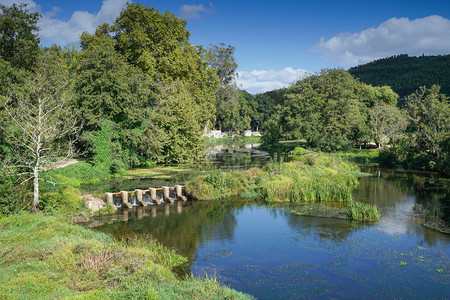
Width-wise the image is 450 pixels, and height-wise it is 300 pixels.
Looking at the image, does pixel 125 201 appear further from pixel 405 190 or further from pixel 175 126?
pixel 405 190

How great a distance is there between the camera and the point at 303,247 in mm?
17188

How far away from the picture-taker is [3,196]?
16.8 meters

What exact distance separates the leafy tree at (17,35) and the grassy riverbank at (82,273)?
1055 inches

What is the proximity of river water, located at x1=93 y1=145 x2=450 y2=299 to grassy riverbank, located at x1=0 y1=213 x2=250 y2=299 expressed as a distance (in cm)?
234

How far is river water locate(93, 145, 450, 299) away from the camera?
13102mm

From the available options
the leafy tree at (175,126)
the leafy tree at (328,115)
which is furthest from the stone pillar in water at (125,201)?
the leafy tree at (328,115)

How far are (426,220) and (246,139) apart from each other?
82.6 metres

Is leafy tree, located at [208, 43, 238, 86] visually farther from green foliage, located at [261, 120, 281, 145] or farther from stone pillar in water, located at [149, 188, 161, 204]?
stone pillar in water, located at [149, 188, 161, 204]

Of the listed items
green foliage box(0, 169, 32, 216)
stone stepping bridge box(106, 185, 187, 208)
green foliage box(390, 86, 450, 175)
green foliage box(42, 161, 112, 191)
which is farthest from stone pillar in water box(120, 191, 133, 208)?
green foliage box(390, 86, 450, 175)

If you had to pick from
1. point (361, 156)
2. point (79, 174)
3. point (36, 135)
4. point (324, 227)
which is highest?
point (36, 135)

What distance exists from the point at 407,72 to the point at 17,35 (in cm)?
13650

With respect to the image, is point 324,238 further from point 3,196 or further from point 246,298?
point 3,196

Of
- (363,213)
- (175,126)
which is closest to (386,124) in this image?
(175,126)

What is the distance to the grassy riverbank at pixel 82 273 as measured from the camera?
376 inches
